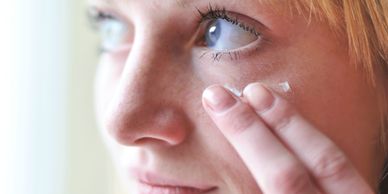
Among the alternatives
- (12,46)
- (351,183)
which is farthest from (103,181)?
(351,183)

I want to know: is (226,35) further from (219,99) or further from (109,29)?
(109,29)

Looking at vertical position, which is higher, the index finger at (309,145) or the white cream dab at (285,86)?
the white cream dab at (285,86)

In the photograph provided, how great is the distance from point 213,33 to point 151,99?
106 mm

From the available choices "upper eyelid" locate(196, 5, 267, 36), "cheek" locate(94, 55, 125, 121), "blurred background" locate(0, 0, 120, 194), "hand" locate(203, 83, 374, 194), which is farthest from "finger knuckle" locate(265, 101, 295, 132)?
"blurred background" locate(0, 0, 120, 194)

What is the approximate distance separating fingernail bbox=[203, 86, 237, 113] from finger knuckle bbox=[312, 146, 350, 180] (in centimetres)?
10

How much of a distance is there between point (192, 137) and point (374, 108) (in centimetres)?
20

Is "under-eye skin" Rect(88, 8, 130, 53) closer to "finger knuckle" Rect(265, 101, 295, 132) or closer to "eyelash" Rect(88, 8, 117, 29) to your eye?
"eyelash" Rect(88, 8, 117, 29)

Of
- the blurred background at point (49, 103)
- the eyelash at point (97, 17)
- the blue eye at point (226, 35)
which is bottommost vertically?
the blurred background at point (49, 103)

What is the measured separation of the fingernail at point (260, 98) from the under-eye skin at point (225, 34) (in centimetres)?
8

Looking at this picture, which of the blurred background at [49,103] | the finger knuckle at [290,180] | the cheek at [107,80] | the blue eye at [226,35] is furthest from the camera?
the blurred background at [49,103]

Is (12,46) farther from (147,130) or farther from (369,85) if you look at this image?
(369,85)

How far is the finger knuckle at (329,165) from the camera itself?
0.65 metres

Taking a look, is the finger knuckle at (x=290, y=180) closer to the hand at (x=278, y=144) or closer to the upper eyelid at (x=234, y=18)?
the hand at (x=278, y=144)

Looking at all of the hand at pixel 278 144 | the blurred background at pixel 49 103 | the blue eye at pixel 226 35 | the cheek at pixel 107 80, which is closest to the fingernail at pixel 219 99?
the hand at pixel 278 144
